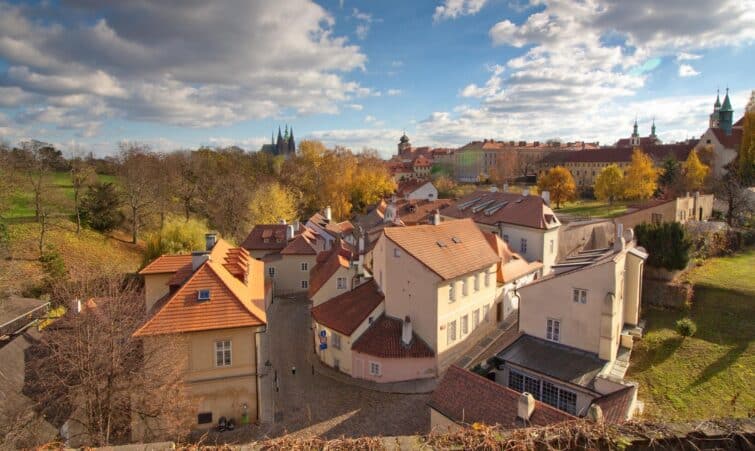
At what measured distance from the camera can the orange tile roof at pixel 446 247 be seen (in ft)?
69.1

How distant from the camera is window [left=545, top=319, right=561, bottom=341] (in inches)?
760

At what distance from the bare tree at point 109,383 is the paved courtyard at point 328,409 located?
10.2 ft

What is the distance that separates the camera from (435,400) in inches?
558

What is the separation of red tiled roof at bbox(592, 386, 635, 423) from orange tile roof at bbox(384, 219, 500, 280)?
7.99 m

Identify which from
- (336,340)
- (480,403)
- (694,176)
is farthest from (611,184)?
(480,403)

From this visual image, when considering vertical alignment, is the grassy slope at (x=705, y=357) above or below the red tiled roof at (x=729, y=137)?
below

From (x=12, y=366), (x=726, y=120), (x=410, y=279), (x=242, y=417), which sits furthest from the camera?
(x=726, y=120)

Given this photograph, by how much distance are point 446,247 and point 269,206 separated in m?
30.0

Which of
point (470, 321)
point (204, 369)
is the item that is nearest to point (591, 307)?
point (470, 321)

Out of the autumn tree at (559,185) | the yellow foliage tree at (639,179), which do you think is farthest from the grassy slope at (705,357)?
the autumn tree at (559,185)

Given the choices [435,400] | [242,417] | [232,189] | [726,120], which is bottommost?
[242,417]

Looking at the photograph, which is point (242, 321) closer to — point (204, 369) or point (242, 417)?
point (204, 369)

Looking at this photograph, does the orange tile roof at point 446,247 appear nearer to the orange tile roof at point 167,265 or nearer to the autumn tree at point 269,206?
the orange tile roof at point 167,265

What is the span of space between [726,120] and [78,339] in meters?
88.2
